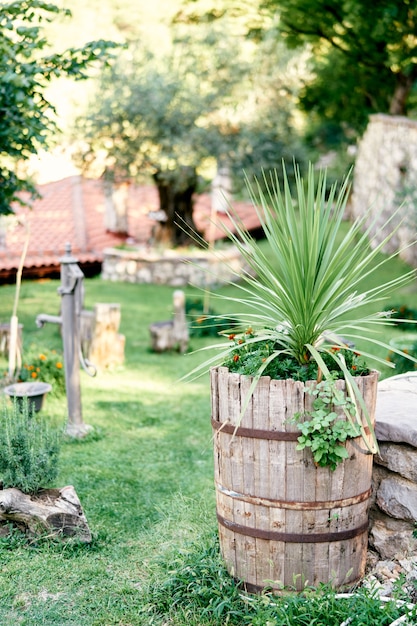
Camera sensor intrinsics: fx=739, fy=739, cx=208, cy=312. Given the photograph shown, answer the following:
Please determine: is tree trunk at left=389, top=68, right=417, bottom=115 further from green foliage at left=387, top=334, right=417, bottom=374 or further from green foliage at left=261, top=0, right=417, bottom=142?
green foliage at left=387, top=334, right=417, bottom=374

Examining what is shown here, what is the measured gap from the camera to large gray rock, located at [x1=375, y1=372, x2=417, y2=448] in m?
3.86

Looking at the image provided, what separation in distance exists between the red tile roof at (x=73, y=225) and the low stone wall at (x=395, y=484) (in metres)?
10.4

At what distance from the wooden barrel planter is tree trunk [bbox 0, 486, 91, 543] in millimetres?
1153

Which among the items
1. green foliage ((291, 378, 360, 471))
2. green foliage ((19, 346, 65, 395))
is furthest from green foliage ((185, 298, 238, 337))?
green foliage ((291, 378, 360, 471))

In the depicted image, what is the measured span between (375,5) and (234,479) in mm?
15103

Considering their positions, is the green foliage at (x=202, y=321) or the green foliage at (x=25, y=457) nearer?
the green foliage at (x=25, y=457)

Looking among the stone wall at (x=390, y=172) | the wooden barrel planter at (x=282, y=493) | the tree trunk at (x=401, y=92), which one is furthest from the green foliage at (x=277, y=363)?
the tree trunk at (x=401, y=92)

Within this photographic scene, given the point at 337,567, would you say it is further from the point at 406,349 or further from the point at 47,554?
the point at 406,349

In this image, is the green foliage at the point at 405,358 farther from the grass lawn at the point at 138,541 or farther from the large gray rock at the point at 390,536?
the large gray rock at the point at 390,536

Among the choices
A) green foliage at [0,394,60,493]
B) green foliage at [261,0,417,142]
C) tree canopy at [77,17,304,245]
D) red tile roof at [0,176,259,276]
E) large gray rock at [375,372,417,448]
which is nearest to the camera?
large gray rock at [375,372,417,448]

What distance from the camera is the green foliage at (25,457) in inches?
179

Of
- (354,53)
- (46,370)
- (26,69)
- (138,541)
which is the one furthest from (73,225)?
(138,541)

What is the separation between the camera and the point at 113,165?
1563 cm

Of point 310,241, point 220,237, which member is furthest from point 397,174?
point 310,241
